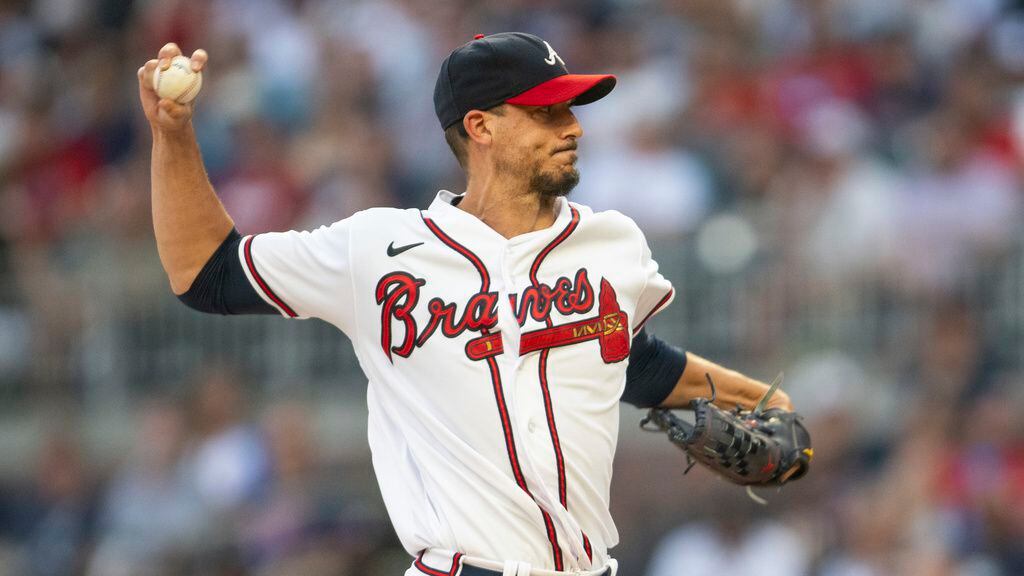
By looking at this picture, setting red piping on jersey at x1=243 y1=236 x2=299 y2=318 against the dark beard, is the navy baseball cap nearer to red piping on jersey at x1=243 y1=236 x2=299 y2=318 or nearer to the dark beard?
the dark beard

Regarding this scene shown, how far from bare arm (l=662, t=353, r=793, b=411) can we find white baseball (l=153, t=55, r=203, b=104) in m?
→ 1.44

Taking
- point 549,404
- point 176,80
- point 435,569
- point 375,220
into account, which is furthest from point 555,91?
point 435,569

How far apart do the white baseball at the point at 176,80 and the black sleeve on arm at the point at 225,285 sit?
0.36m

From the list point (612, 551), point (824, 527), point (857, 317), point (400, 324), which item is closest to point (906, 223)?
point (857, 317)

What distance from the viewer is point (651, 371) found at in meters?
3.96

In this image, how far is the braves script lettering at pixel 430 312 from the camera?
350 centimetres

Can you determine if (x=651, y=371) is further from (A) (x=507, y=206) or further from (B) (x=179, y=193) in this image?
(B) (x=179, y=193)

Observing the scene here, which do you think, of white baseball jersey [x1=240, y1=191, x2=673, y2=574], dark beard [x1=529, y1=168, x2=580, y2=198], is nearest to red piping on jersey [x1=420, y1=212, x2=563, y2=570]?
white baseball jersey [x1=240, y1=191, x2=673, y2=574]

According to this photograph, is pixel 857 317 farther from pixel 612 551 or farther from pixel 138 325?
pixel 138 325

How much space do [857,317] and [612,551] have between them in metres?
1.69

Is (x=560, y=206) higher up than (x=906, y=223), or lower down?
higher up

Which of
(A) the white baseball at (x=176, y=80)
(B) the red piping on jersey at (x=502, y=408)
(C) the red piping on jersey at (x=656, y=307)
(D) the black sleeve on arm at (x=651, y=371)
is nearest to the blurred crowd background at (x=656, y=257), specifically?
(D) the black sleeve on arm at (x=651, y=371)

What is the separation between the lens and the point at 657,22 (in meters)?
9.75

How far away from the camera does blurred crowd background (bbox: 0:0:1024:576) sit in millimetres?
7461
